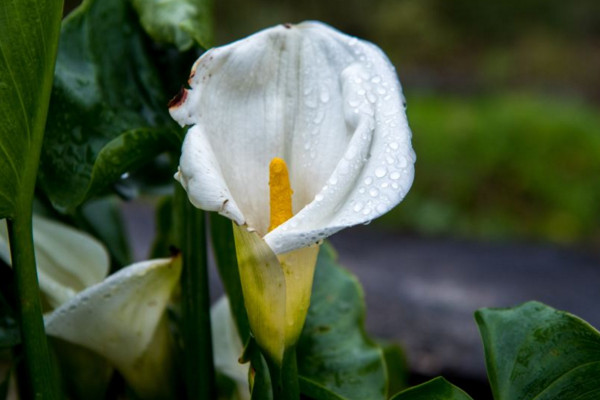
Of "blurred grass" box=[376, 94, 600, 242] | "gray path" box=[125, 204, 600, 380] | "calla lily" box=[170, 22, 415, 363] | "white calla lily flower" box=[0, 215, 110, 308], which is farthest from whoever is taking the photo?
"blurred grass" box=[376, 94, 600, 242]

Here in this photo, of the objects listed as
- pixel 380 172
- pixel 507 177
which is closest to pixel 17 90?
pixel 380 172

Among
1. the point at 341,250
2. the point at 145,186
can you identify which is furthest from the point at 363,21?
the point at 145,186

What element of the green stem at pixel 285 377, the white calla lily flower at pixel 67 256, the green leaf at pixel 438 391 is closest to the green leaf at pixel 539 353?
the green leaf at pixel 438 391

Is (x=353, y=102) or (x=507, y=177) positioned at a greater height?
(x=353, y=102)

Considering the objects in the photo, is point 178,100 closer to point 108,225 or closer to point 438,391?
point 438,391

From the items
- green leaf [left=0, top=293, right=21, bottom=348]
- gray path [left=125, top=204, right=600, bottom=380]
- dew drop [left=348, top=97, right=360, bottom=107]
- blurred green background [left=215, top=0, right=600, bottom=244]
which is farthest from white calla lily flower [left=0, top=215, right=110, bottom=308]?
blurred green background [left=215, top=0, right=600, bottom=244]

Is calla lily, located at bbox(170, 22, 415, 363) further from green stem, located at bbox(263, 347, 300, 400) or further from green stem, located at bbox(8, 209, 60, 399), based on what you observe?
green stem, located at bbox(8, 209, 60, 399)
